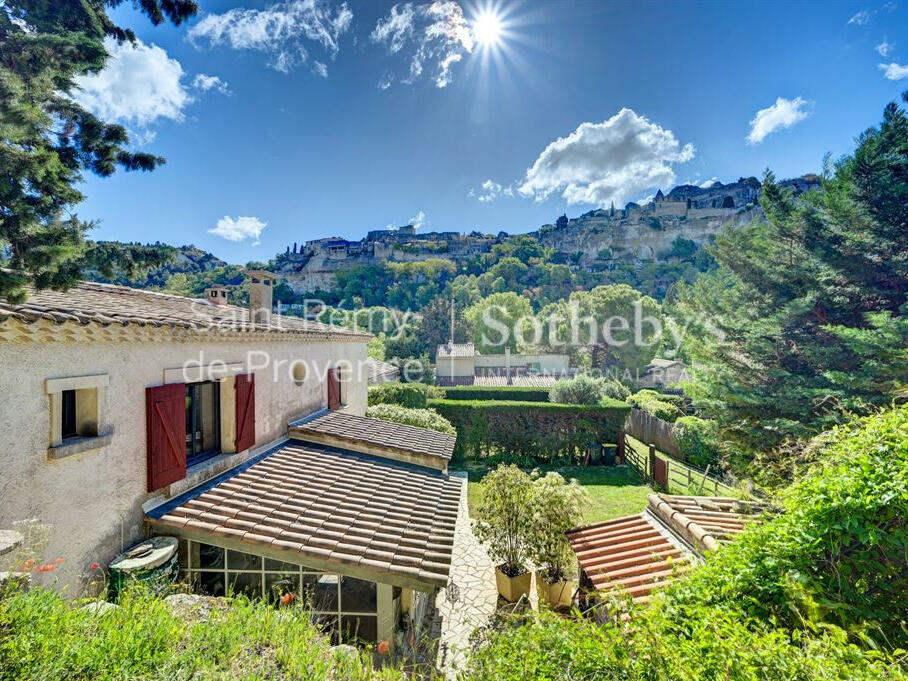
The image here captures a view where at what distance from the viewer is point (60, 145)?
4.74 m

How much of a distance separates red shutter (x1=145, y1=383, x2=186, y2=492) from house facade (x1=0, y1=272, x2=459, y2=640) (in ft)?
0.05

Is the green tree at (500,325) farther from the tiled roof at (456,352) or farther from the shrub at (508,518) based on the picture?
the shrub at (508,518)

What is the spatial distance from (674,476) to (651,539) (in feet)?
34.3

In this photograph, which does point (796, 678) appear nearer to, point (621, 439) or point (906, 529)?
point (906, 529)

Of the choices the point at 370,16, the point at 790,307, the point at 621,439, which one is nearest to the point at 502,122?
Answer: the point at 370,16

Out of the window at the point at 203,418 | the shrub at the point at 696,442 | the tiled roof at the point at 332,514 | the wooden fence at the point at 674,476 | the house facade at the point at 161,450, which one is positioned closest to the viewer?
the house facade at the point at 161,450

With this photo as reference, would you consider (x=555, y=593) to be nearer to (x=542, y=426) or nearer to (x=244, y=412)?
(x=244, y=412)

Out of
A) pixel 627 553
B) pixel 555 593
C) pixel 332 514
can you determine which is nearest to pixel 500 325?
pixel 555 593

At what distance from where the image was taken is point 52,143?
459 centimetres

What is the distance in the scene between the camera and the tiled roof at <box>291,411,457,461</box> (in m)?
8.52

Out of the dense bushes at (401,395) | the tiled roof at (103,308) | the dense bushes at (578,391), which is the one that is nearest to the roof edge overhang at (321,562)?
the tiled roof at (103,308)

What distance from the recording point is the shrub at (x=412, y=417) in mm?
13500

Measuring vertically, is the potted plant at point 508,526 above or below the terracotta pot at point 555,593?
above

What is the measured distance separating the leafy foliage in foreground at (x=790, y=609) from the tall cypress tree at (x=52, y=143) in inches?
197
